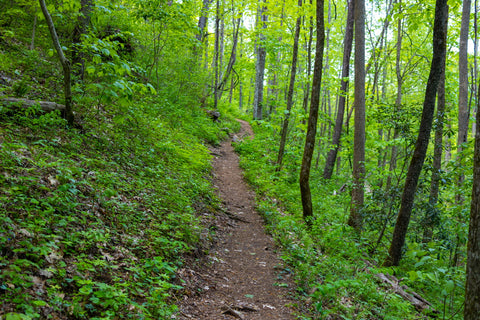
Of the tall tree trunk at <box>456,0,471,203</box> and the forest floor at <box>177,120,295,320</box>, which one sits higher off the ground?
the tall tree trunk at <box>456,0,471,203</box>

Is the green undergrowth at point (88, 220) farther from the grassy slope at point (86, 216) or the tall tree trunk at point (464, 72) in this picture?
the tall tree trunk at point (464, 72)

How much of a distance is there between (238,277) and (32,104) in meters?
5.00

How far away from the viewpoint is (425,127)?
21.0 ft

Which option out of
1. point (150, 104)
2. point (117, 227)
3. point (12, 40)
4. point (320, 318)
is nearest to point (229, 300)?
point (320, 318)

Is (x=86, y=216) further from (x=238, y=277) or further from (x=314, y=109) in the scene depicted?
(x=314, y=109)

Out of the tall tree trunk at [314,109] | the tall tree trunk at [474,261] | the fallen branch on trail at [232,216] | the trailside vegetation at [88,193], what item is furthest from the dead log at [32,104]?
the tall tree trunk at [474,261]

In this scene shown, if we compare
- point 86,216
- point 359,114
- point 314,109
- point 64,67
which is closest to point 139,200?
point 86,216

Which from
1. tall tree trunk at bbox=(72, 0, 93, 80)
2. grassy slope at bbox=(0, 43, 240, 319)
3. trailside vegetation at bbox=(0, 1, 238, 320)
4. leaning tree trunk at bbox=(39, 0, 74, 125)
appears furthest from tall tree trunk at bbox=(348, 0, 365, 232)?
leaning tree trunk at bbox=(39, 0, 74, 125)

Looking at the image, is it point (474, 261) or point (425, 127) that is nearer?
point (474, 261)

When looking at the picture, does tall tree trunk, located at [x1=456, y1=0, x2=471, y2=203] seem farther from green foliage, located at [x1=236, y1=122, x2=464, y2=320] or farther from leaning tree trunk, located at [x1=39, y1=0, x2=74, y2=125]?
leaning tree trunk, located at [x1=39, y1=0, x2=74, y2=125]

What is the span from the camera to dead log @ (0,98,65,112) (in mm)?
5362

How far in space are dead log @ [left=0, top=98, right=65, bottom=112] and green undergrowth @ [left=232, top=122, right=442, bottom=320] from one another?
17.8 feet

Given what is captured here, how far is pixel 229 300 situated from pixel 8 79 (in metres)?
6.33

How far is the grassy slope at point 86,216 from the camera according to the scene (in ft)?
9.25
